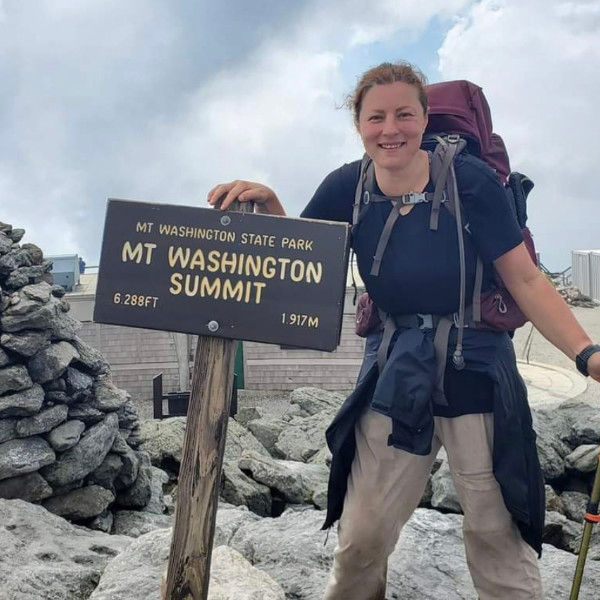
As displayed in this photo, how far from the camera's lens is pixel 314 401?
683 inches

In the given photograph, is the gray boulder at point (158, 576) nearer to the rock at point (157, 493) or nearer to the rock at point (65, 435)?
the rock at point (65, 435)

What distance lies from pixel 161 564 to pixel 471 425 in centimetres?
227

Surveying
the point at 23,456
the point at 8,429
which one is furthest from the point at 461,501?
the point at 8,429

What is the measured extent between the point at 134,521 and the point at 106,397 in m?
1.58

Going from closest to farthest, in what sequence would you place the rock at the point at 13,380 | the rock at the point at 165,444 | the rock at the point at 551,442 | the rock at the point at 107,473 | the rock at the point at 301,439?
the rock at the point at 13,380 → the rock at the point at 107,473 → the rock at the point at 551,442 → the rock at the point at 165,444 → the rock at the point at 301,439

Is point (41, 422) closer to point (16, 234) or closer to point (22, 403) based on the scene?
point (22, 403)

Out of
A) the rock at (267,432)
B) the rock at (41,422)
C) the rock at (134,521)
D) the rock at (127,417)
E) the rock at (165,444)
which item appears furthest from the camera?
the rock at (267,432)

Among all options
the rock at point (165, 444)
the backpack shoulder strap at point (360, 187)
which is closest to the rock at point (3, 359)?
the rock at point (165, 444)

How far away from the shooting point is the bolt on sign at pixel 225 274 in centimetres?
342

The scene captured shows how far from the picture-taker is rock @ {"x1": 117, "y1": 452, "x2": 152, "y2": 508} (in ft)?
29.8

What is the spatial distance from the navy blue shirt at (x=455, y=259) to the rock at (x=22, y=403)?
6023mm

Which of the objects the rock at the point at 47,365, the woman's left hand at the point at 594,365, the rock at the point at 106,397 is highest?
the rock at the point at 47,365

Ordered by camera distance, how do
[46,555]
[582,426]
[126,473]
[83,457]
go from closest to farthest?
[46,555], [83,457], [126,473], [582,426]

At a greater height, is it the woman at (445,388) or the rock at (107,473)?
the woman at (445,388)
